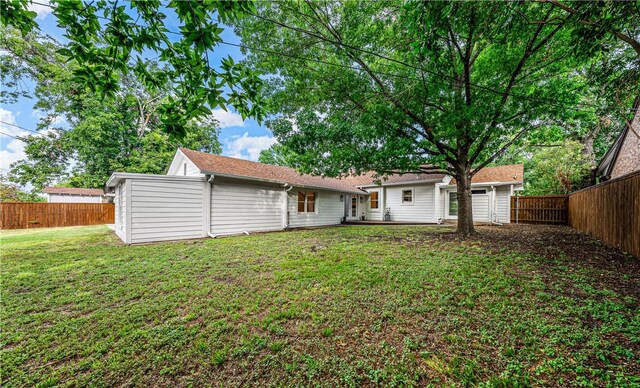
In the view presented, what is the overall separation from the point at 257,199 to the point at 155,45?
28.8ft

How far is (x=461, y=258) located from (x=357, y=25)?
21.5 ft

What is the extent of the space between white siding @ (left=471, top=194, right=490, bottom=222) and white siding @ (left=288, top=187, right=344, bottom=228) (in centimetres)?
796

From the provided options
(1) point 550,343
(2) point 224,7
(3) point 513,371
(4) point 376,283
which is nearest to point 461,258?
(4) point 376,283

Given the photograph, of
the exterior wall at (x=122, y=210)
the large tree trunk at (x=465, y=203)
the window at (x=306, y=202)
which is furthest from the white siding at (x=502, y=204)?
the exterior wall at (x=122, y=210)

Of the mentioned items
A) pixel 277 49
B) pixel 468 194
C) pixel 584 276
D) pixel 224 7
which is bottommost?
pixel 584 276

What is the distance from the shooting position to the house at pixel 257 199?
7965 millimetres

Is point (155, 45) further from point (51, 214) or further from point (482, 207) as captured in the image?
point (51, 214)

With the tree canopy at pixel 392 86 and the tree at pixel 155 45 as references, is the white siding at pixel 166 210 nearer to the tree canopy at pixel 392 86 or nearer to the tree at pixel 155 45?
the tree canopy at pixel 392 86

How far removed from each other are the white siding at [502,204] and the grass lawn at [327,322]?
9.35 metres

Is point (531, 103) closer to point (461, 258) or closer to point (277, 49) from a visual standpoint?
point (461, 258)

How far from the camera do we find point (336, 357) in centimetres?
228

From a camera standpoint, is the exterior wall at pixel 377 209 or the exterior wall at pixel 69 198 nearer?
the exterior wall at pixel 377 209

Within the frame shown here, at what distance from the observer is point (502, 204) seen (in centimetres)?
1377

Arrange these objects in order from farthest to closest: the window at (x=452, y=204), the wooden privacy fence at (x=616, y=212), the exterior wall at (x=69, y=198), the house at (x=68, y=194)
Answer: the exterior wall at (x=69, y=198) < the house at (x=68, y=194) < the window at (x=452, y=204) < the wooden privacy fence at (x=616, y=212)
